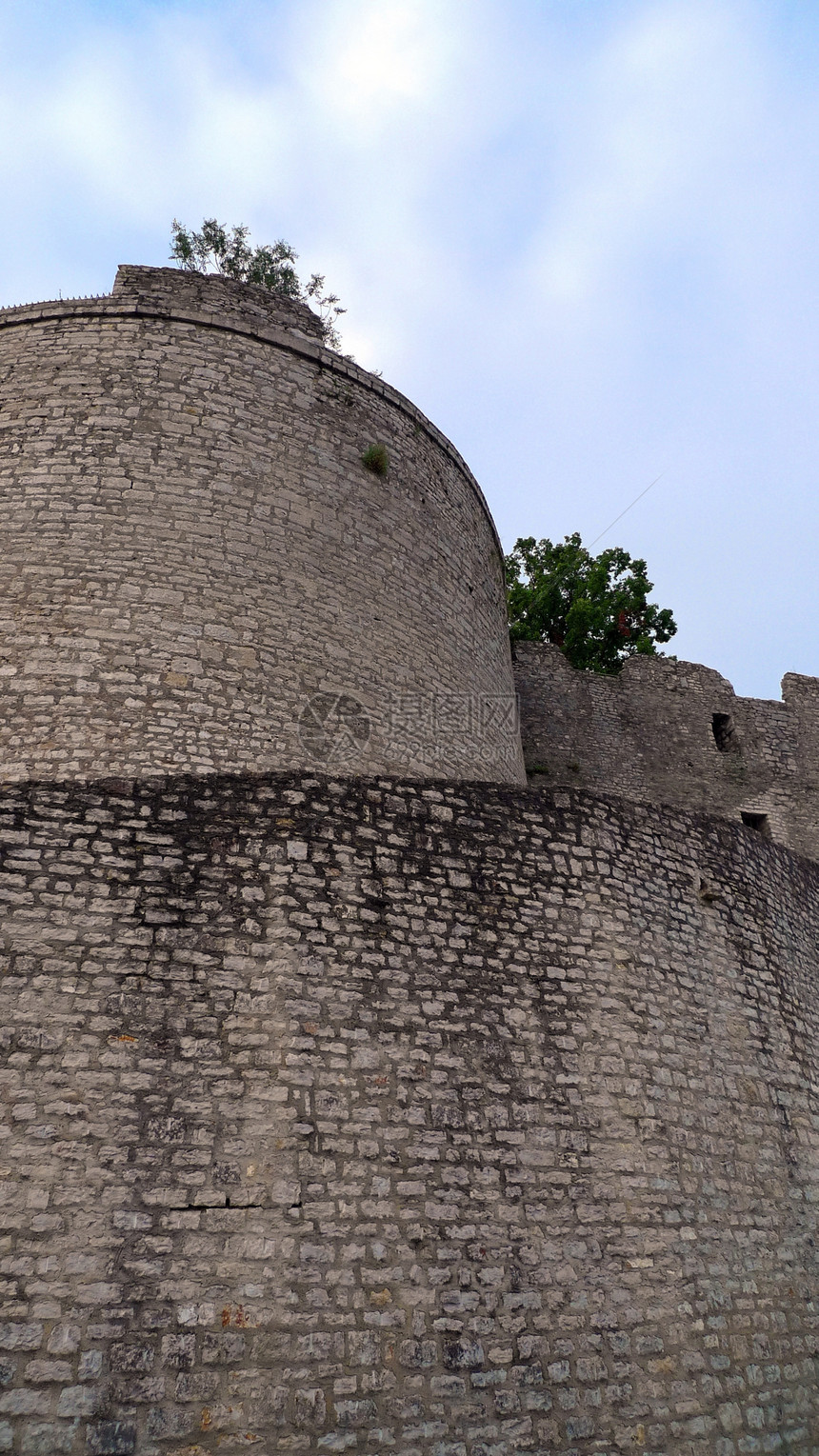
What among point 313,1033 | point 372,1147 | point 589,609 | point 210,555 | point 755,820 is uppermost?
point 589,609

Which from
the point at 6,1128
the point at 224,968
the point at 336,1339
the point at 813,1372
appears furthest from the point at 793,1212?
the point at 6,1128

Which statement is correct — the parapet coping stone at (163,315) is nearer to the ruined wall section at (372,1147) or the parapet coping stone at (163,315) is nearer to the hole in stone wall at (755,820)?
the ruined wall section at (372,1147)

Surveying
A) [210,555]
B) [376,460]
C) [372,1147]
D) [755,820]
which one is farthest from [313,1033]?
[755,820]

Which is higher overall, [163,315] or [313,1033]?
[163,315]

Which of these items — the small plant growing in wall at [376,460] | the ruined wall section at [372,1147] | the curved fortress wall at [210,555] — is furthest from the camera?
the small plant growing in wall at [376,460]

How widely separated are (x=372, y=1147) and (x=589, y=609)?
50.0 ft

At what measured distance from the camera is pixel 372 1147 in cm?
456

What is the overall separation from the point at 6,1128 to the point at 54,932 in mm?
860

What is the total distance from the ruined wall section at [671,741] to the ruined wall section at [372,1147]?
8.40 metres

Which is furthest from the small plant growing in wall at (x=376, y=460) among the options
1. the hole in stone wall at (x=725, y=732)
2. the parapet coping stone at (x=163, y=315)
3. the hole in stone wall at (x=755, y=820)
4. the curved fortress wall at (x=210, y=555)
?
the hole in stone wall at (x=755, y=820)

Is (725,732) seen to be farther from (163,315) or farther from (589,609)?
(163,315)

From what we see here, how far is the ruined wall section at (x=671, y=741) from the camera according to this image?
14.6 m

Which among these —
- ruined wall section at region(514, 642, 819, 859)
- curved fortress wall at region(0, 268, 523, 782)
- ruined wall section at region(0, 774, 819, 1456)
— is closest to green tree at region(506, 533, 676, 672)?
ruined wall section at region(514, 642, 819, 859)

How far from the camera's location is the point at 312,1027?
4.68 metres
